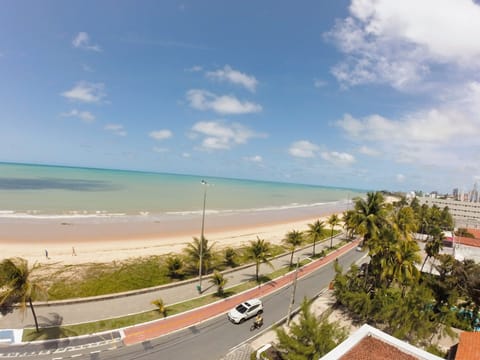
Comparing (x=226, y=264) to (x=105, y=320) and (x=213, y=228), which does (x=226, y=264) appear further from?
(x=213, y=228)

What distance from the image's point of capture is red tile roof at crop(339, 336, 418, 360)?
9.67 m

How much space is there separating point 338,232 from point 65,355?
57.0 m

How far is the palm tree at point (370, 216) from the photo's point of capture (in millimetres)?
25013

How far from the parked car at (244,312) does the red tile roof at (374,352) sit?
12.3 metres

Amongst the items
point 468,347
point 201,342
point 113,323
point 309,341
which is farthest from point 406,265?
point 113,323

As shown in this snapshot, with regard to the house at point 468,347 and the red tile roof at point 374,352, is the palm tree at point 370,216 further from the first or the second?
the red tile roof at point 374,352

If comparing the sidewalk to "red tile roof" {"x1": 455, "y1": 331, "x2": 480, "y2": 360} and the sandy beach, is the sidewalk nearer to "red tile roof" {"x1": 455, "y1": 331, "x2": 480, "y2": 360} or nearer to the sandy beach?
the sandy beach

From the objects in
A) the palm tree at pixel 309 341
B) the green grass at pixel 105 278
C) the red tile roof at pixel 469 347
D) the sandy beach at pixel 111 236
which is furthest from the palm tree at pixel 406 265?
the sandy beach at pixel 111 236

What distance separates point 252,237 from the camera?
50094mm

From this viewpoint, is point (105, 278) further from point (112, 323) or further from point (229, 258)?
point (229, 258)

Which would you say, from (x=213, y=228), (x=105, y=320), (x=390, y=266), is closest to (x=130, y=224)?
(x=213, y=228)

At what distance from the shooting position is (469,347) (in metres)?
12.7

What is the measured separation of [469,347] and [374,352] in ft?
22.5

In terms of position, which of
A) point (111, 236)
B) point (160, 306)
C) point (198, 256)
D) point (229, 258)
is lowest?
point (111, 236)
